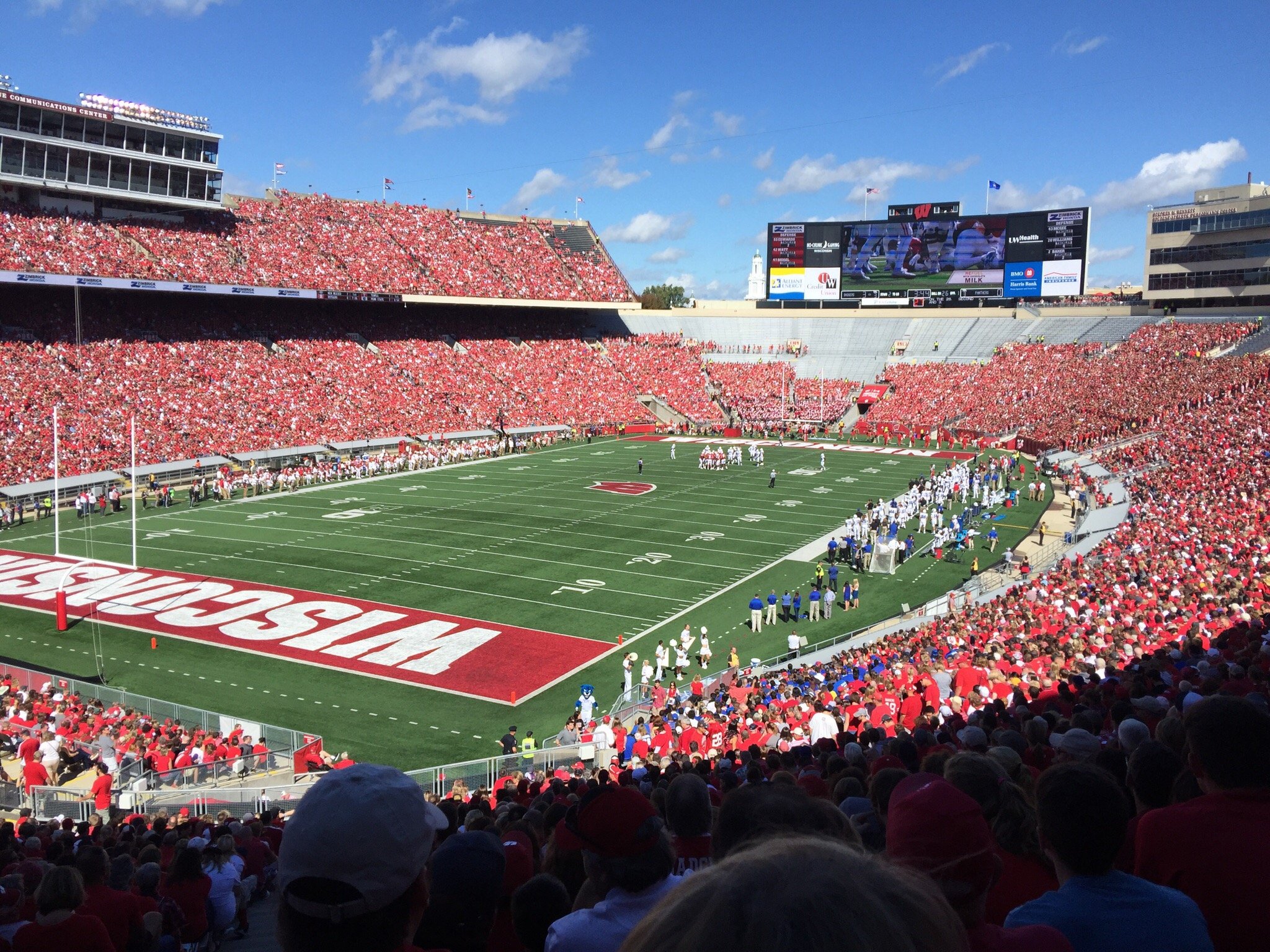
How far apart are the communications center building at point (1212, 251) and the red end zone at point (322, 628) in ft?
172

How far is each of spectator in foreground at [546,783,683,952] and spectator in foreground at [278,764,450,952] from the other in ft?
2.66

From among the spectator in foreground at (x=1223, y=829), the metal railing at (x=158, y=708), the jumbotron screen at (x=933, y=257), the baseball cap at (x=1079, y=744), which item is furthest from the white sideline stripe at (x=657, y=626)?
the jumbotron screen at (x=933, y=257)

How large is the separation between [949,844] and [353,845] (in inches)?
52.3

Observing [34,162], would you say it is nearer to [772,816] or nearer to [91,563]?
[91,563]

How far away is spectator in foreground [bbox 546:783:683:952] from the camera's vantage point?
2.57 meters

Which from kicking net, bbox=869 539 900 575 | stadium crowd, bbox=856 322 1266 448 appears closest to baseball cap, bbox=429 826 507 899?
kicking net, bbox=869 539 900 575

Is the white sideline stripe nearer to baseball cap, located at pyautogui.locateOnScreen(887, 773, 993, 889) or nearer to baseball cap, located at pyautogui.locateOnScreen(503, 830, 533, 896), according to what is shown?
baseball cap, located at pyautogui.locateOnScreen(503, 830, 533, 896)

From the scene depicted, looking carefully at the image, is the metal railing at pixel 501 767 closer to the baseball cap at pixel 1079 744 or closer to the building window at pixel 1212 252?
the baseball cap at pixel 1079 744

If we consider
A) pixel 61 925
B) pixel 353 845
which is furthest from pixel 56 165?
pixel 353 845

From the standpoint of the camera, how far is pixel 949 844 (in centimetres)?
222

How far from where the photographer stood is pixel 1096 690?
341 inches

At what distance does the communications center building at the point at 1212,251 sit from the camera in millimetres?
54406

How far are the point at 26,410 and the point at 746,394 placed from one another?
40748 mm

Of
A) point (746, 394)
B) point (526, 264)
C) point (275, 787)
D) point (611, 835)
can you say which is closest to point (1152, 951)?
point (611, 835)
